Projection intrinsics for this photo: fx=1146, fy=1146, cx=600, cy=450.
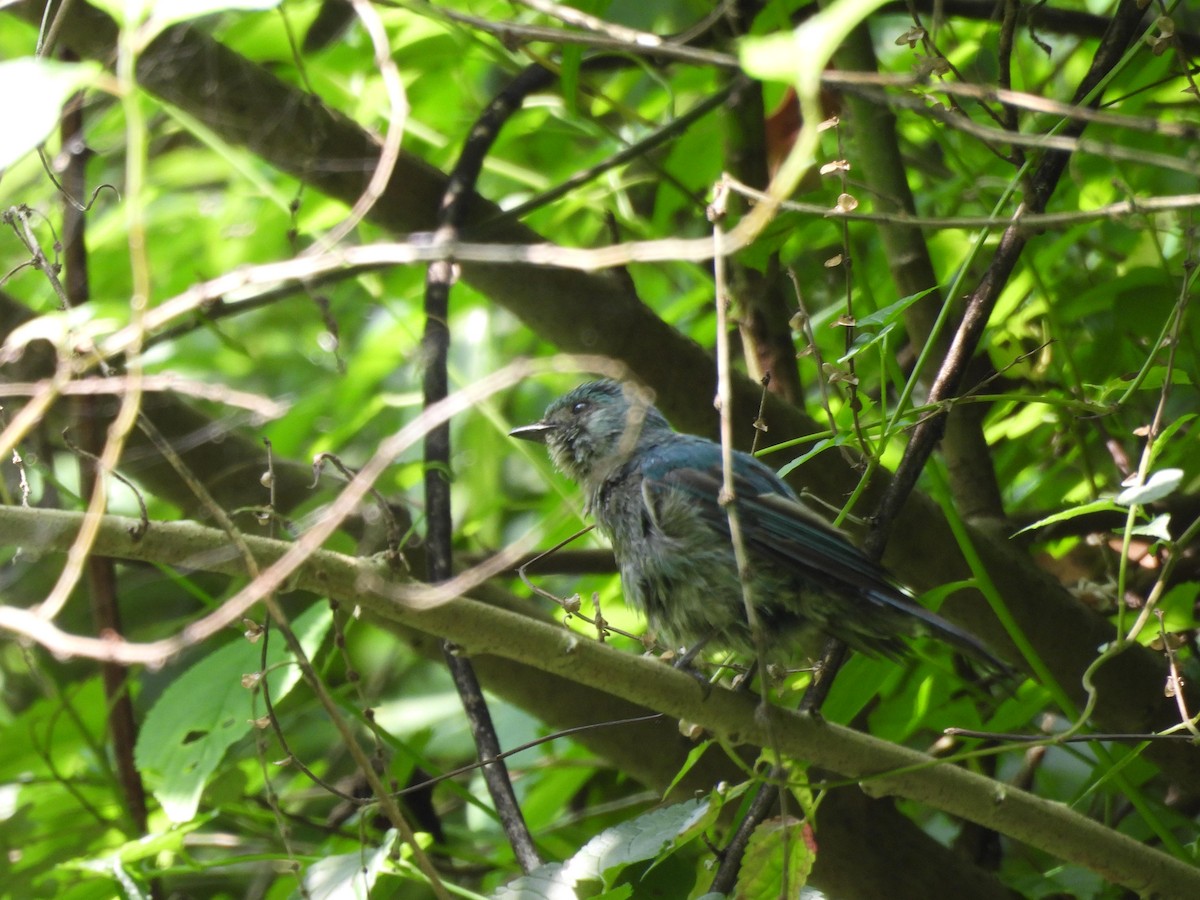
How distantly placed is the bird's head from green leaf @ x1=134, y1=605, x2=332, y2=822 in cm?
81

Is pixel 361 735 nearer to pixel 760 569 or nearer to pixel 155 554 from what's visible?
pixel 760 569

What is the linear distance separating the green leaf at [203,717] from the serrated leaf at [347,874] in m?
0.41

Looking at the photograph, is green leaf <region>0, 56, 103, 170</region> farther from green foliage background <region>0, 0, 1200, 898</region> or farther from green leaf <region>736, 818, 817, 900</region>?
green leaf <region>736, 818, 817, 900</region>

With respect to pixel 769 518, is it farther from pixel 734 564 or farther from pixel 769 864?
pixel 769 864

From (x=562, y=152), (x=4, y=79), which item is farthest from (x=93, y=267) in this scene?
(x=4, y=79)

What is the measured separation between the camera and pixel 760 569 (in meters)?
2.43

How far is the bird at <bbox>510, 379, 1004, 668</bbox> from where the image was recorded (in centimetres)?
231

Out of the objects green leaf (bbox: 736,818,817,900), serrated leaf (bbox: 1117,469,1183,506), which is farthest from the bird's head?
serrated leaf (bbox: 1117,469,1183,506)

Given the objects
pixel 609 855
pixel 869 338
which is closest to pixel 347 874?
pixel 609 855

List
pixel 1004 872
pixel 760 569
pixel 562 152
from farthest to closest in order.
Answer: pixel 562 152 < pixel 1004 872 < pixel 760 569

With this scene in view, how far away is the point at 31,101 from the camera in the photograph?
1.08 meters

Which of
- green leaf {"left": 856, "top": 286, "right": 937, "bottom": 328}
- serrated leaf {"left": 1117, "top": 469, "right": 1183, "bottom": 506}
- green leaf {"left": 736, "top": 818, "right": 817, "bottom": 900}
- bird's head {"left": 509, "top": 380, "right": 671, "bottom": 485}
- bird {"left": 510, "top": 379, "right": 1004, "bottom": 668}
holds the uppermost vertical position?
green leaf {"left": 856, "top": 286, "right": 937, "bottom": 328}

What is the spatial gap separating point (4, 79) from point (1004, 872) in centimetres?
331

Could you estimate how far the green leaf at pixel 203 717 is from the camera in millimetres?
2475
